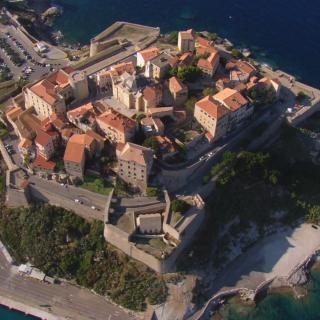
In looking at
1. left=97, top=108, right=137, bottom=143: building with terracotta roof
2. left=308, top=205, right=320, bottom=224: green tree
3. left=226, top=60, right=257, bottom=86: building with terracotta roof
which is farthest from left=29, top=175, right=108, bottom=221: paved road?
left=308, top=205, right=320, bottom=224: green tree

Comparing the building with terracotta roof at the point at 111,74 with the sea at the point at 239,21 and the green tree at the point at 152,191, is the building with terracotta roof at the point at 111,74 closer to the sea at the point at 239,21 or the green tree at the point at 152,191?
the green tree at the point at 152,191

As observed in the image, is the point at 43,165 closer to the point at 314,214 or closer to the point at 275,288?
the point at 275,288

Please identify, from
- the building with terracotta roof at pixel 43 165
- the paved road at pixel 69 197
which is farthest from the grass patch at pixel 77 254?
the building with terracotta roof at pixel 43 165

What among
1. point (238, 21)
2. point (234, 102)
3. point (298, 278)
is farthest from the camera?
point (238, 21)

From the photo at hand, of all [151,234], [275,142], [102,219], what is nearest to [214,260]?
[151,234]

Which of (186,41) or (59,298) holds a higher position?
(186,41)

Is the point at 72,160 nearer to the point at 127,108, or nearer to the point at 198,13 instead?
the point at 127,108

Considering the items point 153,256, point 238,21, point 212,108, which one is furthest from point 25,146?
point 238,21
